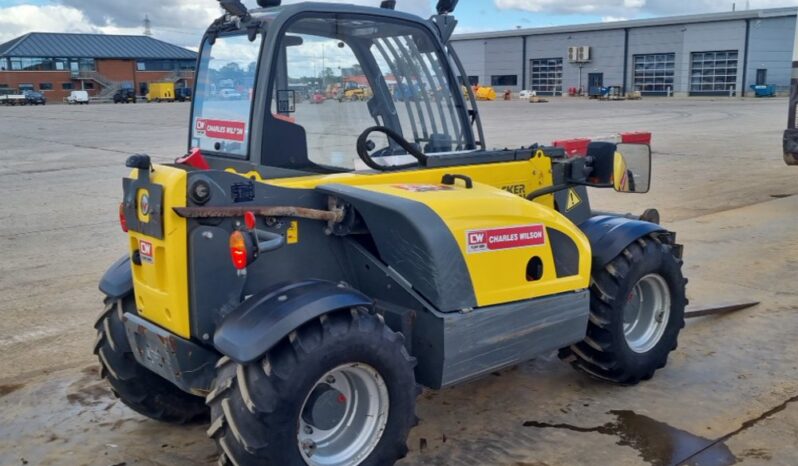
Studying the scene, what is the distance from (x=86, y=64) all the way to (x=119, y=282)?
90.2 m

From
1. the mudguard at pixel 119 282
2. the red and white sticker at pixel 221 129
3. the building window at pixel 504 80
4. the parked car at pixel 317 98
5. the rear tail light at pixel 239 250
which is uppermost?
the building window at pixel 504 80

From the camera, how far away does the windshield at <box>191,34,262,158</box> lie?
13.2 ft

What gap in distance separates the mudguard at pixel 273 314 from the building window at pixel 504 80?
7782 cm

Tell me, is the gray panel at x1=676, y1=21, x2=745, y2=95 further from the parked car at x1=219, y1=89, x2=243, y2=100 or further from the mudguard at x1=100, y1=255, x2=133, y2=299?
the mudguard at x1=100, y1=255, x2=133, y2=299

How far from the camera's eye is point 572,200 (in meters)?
5.29

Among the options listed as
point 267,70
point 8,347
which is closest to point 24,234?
point 8,347

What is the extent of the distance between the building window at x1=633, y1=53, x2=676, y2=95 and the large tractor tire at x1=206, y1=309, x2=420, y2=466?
67261 mm

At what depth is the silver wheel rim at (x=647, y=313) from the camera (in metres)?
4.98

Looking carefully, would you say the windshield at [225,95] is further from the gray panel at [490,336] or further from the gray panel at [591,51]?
the gray panel at [591,51]

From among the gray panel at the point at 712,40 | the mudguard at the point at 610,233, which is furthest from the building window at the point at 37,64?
the mudguard at the point at 610,233

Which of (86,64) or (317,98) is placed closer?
(317,98)

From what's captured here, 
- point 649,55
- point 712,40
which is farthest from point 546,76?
point 712,40

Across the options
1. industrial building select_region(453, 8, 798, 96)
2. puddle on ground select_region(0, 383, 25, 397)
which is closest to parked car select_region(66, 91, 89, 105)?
industrial building select_region(453, 8, 798, 96)

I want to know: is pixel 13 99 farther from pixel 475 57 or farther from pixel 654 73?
pixel 654 73
